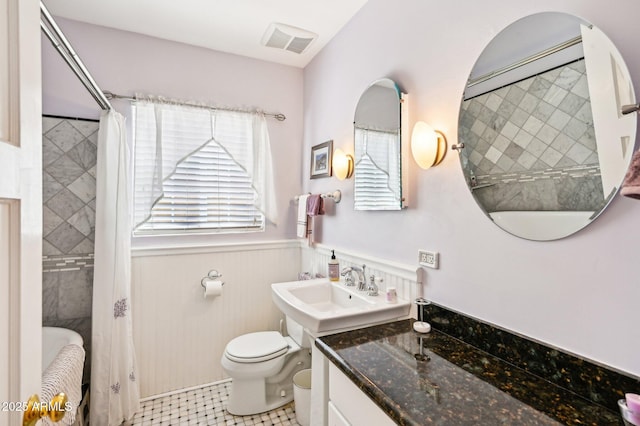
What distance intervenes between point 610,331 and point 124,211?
2.44 metres

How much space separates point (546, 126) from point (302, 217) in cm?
182

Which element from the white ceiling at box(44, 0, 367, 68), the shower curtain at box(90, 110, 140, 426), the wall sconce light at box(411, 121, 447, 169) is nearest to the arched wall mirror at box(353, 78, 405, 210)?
the wall sconce light at box(411, 121, 447, 169)

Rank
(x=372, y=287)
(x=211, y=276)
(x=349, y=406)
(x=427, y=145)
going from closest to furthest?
(x=349, y=406) → (x=427, y=145) → (x=372, y=287) → (x=211, y=276)

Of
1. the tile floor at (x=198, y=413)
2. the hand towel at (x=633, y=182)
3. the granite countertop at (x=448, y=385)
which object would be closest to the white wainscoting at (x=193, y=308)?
the tile floor at (x=198, y=413)

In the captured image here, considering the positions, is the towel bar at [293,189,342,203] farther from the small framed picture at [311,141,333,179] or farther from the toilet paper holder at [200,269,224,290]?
the toilet paper holder at [200,269,224,290]

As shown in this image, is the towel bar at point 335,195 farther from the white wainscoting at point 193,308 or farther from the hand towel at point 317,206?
the white wainscoting at point 193,308

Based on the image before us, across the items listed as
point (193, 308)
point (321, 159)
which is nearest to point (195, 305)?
point (193, 308)

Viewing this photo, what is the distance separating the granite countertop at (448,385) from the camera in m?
0.87

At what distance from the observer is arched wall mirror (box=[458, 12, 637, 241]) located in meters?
0.91

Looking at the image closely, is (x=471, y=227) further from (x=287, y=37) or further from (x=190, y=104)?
(x=190, y=104)

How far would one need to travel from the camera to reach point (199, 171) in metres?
2.49

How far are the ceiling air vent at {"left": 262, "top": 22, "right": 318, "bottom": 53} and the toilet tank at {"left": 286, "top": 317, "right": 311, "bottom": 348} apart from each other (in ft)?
6.79

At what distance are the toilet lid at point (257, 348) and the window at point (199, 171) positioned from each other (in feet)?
2.88

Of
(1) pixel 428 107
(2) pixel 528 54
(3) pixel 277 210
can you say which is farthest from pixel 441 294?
A: (3) pixel 277 210
